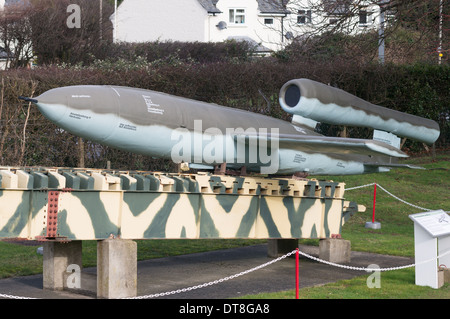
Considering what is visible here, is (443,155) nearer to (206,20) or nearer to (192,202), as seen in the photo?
(192,202)

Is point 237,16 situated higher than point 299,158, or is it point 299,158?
point 237,16

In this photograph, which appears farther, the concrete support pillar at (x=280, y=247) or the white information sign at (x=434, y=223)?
the concrete support pillar at (x=280, y=247)

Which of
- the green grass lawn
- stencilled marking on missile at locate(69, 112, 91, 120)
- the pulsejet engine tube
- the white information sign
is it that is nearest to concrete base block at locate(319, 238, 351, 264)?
the green grass lawn

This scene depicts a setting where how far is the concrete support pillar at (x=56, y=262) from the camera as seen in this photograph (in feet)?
35.1

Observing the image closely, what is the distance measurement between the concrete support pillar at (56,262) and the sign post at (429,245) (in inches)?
208

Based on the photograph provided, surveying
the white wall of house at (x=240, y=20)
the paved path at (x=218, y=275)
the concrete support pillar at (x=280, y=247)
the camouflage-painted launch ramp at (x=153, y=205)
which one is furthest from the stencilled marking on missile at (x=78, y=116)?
the white wall of house at (x=240, y=20)

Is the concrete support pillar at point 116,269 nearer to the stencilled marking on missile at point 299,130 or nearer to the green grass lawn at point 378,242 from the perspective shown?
the green grass lawn at point 378,242

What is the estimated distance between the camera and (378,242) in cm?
1559

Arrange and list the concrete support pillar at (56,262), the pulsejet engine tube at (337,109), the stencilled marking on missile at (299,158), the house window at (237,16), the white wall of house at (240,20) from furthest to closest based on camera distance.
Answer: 1. the house window at (237,16)
2. the white wall of house at (240,20)
3. the stencilled marking on missile at (299,158)
4. the pulsejet engine tube at (337,109)
5. the concrete support pillar at (56,262)

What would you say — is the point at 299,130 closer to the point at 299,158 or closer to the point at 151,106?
the point at 299,158
